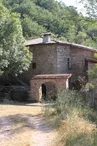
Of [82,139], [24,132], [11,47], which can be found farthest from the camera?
[11,47]

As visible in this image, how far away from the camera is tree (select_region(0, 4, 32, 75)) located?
2400 cm

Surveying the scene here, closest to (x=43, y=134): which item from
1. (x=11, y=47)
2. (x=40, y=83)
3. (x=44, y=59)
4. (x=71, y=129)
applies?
(x=71, y=129)

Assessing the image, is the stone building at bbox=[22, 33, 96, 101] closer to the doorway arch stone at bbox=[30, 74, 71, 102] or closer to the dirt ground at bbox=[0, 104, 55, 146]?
the doorway arch stone at bbox=[30, 74, 71, 102]

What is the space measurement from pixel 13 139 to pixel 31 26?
48.6m

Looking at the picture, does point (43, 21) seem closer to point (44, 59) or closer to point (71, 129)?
point (44, 59)

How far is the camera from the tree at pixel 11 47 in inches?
945

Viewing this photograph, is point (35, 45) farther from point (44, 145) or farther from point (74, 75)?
point (44, 145)

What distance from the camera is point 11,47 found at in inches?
984

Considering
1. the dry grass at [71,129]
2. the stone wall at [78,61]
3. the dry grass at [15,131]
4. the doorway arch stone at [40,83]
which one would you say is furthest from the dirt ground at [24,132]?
the stone wall at [78,61]

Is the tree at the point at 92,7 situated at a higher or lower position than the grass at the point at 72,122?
higher

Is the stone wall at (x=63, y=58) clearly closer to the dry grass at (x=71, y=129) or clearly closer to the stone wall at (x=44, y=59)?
the stone wall at (x=44, y=59)

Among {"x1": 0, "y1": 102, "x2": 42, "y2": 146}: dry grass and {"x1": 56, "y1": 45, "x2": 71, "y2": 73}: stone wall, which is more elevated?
{"x1": 56, "y1": 45, "x2": 71, "y2": 73}: stone wall

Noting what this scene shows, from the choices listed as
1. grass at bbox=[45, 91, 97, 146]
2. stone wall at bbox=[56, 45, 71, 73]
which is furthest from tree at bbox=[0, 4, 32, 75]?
grass at bbox=[45, 91, 97, 146]

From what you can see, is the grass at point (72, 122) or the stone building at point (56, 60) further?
the stone building at point (56, 60)
